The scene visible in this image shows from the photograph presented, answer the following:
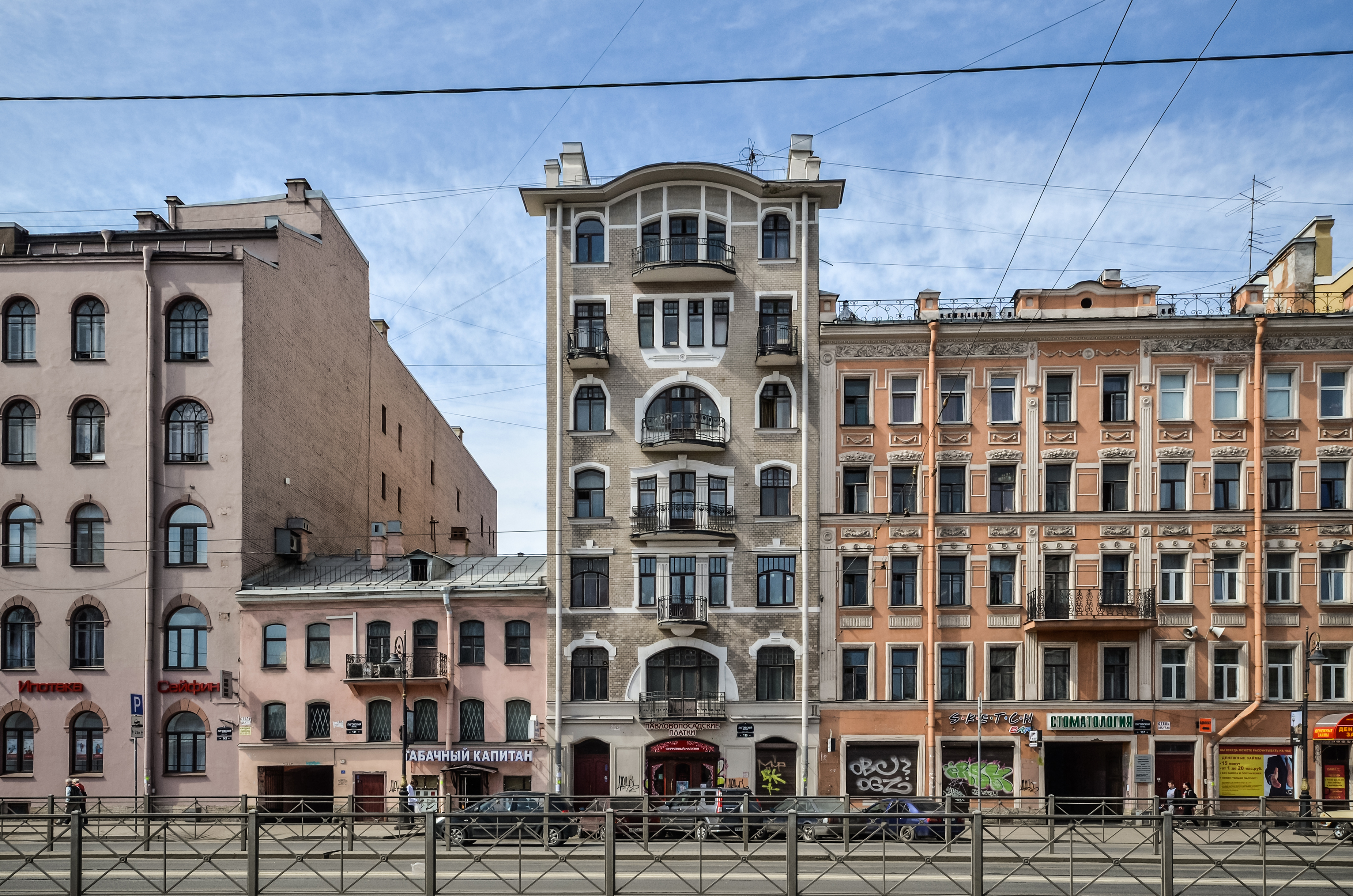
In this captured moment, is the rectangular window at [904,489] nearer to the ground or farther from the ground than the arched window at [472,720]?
farther from the ground

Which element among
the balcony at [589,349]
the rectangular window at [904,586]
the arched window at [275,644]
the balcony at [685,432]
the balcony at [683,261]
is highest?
the balcony at [683,261]

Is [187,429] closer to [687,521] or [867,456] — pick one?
[687,521]

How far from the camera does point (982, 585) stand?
34375 mm

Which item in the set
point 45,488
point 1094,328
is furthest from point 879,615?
point 45,488

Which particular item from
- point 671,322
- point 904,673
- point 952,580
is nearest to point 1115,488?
point 952,580

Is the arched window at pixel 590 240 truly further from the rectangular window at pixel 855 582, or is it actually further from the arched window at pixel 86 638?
the arched window at pixel 86 638

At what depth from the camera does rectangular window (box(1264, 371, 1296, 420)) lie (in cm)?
3475

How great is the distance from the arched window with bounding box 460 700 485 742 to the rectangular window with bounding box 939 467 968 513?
616 inches

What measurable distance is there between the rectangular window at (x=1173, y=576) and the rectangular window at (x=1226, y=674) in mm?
1964

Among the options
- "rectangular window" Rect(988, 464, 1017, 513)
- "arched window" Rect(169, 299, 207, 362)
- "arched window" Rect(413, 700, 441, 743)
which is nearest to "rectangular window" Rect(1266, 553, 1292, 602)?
"rectangular window" Rect(988, 464, 1017, 513)

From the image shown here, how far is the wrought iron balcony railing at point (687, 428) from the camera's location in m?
34.9

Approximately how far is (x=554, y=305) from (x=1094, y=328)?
55.9ft

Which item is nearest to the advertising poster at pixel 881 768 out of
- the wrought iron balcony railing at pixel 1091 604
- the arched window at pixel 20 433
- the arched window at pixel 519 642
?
the wrought iron balcony railing at pixel 1091 604

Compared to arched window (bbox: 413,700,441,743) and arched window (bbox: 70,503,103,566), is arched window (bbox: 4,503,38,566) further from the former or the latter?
arched window (bbox: 413,700,441,743)
